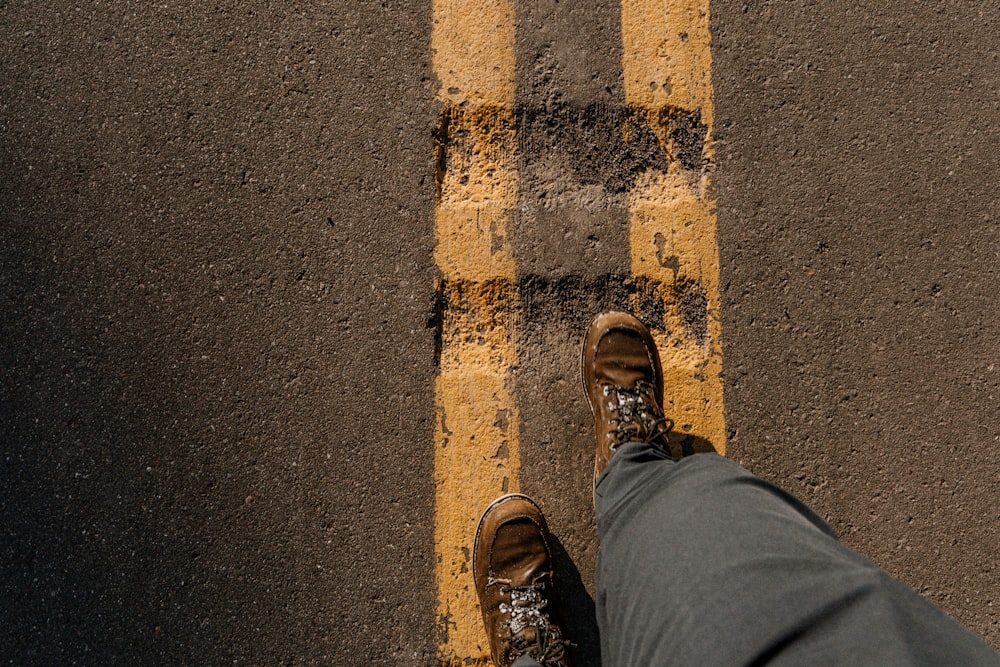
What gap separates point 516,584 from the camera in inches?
74.9

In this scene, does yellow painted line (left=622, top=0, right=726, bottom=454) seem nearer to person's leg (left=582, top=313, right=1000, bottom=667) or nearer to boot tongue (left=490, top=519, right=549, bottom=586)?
person's leg (left=582, top=313, right=1000, bottom=667)

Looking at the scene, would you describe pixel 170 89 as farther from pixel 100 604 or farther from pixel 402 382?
pixel 100 604

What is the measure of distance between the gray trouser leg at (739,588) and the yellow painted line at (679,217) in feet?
1.05

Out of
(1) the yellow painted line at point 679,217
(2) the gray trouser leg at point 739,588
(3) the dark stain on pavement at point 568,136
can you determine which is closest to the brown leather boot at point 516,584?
(2) the gray trouser leg at point 739,588

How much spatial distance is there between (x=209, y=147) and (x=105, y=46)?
1.73 feet

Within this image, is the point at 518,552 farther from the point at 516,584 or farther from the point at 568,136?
the point at 568,136

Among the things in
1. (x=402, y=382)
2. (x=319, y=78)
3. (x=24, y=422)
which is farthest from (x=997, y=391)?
(x=24, y=422)

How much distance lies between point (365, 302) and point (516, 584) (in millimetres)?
1078

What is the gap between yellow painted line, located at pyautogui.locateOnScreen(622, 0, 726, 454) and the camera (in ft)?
6.58

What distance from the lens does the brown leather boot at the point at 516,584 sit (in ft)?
6.18

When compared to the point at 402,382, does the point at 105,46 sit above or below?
above

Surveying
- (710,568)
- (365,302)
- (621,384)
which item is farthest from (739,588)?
(365,302)

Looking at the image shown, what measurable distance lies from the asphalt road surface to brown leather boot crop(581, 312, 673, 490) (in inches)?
3.1

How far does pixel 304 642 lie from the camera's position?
1.91 meters
